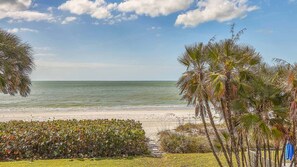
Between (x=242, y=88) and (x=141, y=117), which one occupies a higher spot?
(x=242, y=88)

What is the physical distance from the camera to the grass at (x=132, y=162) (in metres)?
9.61

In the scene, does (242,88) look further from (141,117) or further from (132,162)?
(141,117)

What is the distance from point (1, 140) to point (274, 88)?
30.8 ft

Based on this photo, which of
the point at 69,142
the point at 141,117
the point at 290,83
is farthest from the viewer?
the point at 141,117

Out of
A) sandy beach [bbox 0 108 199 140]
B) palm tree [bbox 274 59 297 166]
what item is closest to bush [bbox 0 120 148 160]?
sandy beach [bbox 0 108 199 140]

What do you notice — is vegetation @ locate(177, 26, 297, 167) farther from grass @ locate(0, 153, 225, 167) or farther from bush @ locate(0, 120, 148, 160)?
bush @ locate(0, 120, 148, 160)

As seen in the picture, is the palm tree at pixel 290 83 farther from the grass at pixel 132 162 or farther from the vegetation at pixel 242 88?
the grass at pixel 132 162

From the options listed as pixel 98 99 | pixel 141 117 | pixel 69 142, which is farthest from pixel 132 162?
pixel 98 99

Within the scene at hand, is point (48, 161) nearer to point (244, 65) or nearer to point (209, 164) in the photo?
point (209, 164)

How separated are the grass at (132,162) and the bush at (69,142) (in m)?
0.60

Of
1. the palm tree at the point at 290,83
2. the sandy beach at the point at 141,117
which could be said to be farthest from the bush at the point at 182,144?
the palm tree at the point at 290,83

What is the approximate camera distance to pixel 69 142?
10.8 meters

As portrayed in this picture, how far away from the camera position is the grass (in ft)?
31.5

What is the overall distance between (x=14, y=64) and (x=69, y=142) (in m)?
3.90
